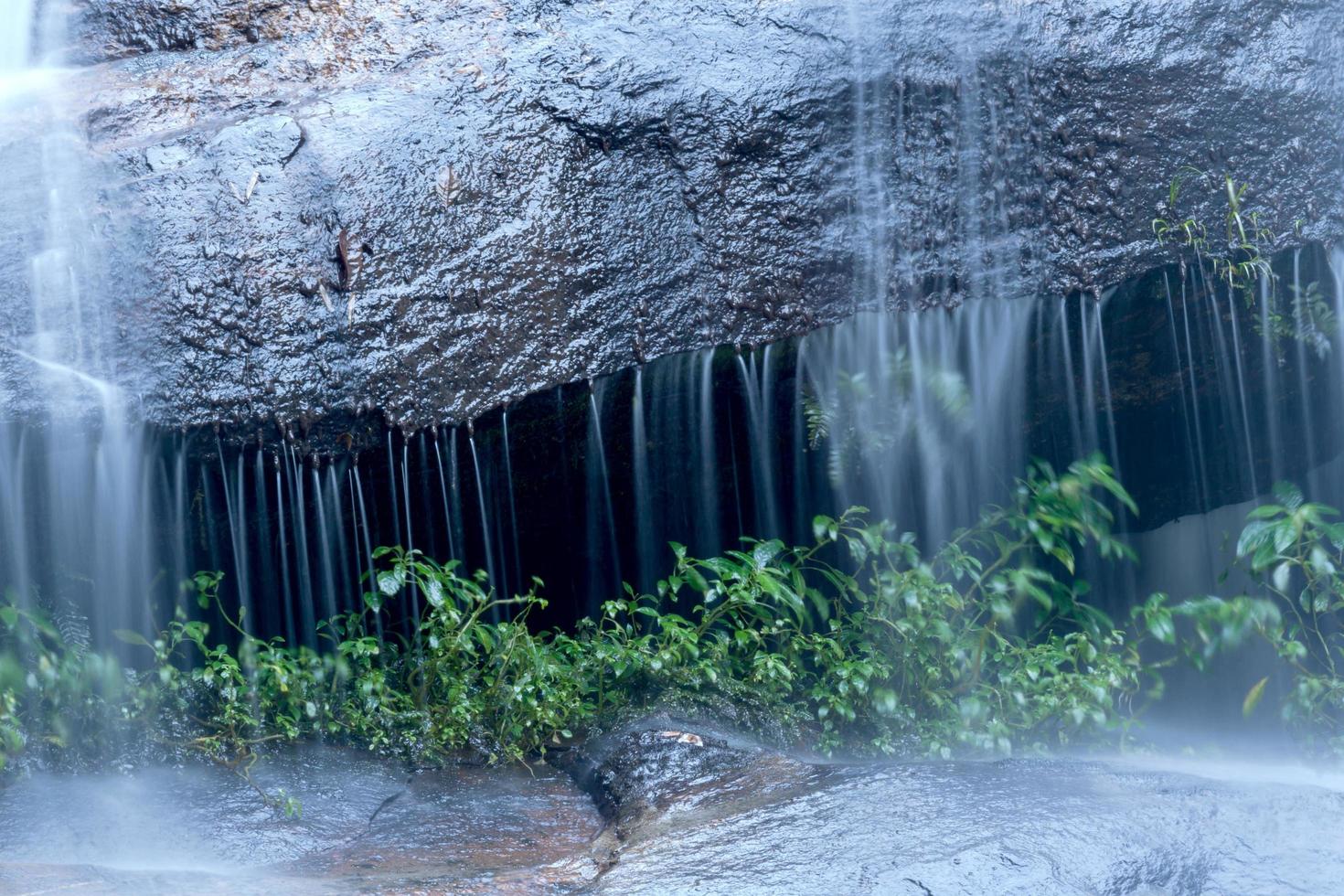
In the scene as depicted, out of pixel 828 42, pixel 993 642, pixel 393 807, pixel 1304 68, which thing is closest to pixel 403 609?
pixel 393 807

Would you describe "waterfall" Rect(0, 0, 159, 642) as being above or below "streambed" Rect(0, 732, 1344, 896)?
above

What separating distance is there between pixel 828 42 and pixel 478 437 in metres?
2.25

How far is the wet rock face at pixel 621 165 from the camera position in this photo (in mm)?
4352

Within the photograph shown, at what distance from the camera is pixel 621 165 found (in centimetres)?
470

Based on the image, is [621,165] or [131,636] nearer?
[131,636]

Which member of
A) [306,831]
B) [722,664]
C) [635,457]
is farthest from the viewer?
[635,457]

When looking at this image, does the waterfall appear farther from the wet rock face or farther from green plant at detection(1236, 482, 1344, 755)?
green plant at detection(1236, 482, 1344, 755)

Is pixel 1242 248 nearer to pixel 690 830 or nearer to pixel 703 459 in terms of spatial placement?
pixel 703 459

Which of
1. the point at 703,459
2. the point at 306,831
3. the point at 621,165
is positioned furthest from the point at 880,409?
the point at 306,831

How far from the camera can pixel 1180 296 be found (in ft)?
16.2

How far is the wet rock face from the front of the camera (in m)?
4.35

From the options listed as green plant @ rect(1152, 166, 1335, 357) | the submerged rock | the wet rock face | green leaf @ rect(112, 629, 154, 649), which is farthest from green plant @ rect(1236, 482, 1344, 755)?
green leaf @ rect(112, 629, 154, 649)

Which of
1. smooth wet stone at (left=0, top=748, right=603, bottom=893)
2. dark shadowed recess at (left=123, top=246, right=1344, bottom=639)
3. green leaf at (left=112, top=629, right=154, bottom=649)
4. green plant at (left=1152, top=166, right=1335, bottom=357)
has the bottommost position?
smooth wet stone at (left=0, top=748, right=603, bottom=893)

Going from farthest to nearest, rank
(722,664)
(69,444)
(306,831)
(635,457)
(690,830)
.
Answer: (635,457)
(722,664)
(69,444)
(306,831)
(690,830)
